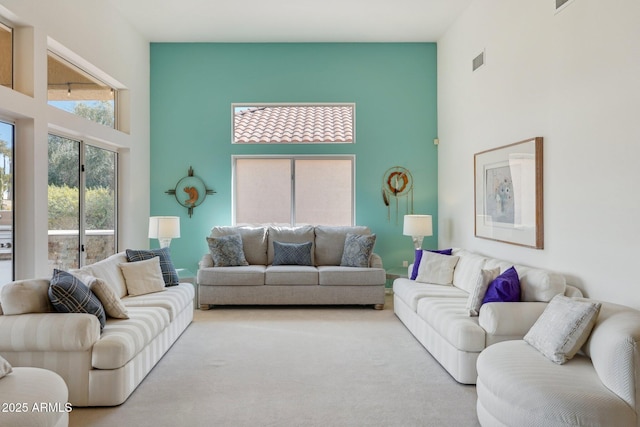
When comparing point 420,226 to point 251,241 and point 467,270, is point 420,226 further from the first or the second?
point 251,241

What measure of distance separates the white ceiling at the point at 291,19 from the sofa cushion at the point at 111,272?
10.1 feet

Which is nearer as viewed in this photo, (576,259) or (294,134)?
(576,259)

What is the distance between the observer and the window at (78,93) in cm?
450

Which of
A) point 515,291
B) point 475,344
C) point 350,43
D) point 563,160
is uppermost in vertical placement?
point 350,43

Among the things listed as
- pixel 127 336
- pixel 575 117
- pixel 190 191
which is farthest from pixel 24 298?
pixel 575 117

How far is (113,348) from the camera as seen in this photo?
2977 millimetres

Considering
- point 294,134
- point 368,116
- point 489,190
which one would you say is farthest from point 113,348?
point 368,116

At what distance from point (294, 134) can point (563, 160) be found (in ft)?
13.3

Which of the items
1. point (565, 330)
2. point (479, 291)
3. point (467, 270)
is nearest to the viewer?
point (565, 330)

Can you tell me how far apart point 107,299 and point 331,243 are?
344cm

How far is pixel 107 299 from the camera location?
350 centimetres

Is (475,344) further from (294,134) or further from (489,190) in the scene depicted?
(294,134)

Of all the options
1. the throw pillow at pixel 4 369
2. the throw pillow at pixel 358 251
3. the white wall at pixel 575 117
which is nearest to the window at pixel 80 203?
the throw pillow at pixel 4 369

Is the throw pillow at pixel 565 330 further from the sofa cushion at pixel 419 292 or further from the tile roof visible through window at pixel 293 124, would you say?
the tile roof visible through window at pixel 293 124
